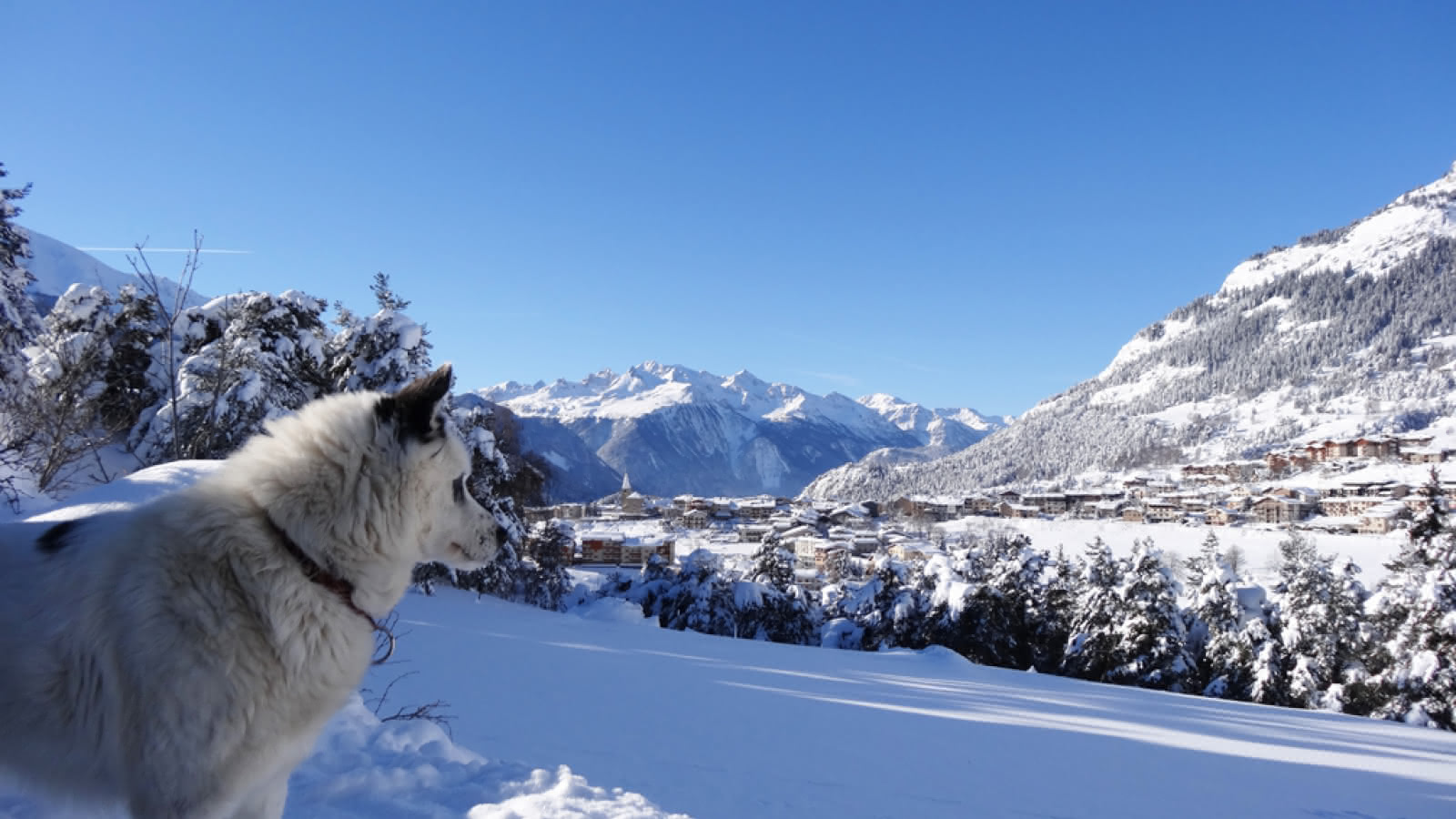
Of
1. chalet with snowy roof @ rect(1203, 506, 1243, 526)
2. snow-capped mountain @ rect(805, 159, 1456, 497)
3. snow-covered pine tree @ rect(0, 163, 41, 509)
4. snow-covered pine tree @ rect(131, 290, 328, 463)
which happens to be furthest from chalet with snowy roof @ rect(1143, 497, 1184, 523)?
snow-covered pine tree @ rect(0, 163, 41, 509)

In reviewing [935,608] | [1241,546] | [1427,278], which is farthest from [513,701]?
[1427,278]

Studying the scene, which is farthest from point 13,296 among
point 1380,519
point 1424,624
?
point 1380,519

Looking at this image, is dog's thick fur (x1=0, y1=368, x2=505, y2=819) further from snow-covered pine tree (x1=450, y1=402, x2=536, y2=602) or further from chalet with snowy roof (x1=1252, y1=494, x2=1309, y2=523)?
chalet with snowy roof (x1=1252, y1=494, x2=1309, y2=523)

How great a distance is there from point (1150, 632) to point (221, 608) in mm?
26991

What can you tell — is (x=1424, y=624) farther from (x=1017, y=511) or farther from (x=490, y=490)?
(x=1017, y=511)

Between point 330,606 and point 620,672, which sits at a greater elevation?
point 330,606

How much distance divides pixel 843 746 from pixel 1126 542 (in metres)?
80.3

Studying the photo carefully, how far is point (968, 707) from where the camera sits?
37.8 ft

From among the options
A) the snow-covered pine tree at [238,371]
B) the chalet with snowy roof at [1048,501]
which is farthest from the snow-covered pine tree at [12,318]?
the chalet with snowy roof at [1048,501]

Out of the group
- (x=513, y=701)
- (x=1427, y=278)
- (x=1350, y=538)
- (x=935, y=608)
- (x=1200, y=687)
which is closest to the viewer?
(x=513, y=701)

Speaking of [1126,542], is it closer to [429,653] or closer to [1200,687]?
[1200,687]

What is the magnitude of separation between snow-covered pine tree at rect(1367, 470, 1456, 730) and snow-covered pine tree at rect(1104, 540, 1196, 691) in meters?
4.81

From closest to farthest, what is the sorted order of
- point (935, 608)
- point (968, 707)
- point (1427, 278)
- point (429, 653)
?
point (429, 653) < point (968, 707) < point (935, 608) < point (1427, 278)

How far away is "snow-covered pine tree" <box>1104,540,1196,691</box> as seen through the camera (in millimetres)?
22609
